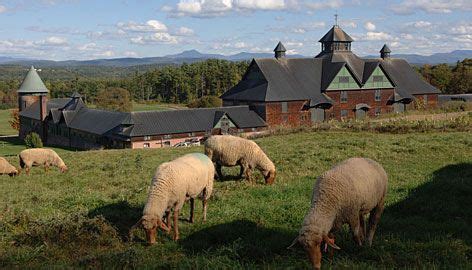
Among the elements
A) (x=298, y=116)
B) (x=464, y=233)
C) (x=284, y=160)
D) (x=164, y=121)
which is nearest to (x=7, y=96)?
(x=164, y=121)

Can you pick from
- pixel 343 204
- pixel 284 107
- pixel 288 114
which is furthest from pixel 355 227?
pixel 288 114

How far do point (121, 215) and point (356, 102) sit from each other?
52.6 metres

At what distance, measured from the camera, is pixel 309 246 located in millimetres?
7910

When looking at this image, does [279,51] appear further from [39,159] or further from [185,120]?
[39,159]

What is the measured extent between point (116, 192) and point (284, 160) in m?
7.83

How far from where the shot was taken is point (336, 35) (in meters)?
63.5

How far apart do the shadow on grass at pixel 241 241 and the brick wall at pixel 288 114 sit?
151ft

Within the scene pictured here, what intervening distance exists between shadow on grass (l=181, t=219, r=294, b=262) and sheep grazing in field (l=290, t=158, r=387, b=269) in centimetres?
119

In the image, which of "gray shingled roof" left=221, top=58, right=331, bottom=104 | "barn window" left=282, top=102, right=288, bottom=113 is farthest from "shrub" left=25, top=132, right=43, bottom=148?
"barn window" left=282, top=102, right=288, bottom=113

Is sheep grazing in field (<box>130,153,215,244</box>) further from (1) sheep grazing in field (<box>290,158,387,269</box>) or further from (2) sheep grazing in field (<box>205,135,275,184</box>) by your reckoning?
(2) sheep grazing in field (<box>205,135,275,184</box>)

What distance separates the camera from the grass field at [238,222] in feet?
27.7

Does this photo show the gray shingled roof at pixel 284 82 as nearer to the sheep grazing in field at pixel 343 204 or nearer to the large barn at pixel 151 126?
the large barn at pixel 151 126

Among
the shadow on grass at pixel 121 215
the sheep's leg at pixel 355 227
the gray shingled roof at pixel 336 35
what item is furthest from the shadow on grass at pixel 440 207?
the gray shingled roof at pixel 336 35

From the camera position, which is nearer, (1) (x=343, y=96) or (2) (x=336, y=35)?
(1) (x=343, y=96)
